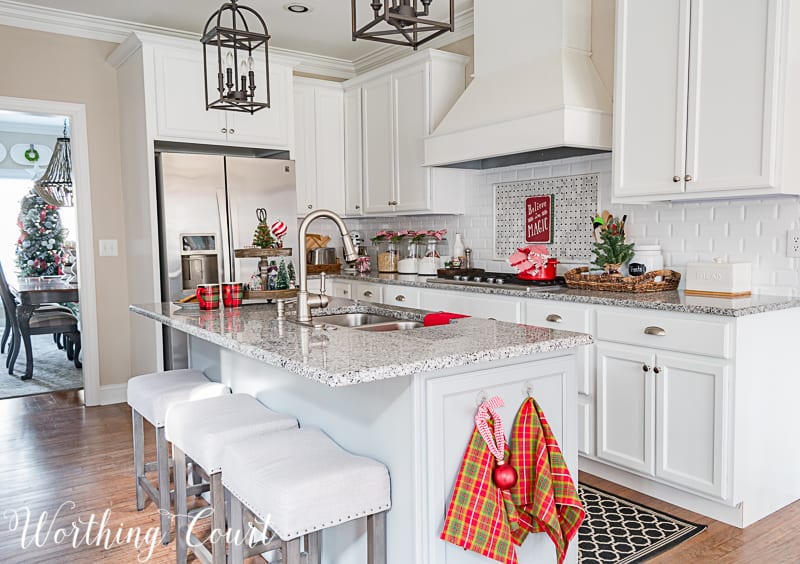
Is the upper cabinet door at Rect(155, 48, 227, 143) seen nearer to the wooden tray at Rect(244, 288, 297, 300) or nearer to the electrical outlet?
the wooden tray at Rect(244, 288, 297, 300)

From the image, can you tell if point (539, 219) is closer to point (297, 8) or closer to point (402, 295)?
point (402, 295)

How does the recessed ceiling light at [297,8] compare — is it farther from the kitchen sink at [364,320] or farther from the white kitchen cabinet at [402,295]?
the kitchen sink at [364,320]

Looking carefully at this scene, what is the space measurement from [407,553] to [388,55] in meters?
4.44

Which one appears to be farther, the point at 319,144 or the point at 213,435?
the point at 319,144

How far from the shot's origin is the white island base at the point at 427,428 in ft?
5.51

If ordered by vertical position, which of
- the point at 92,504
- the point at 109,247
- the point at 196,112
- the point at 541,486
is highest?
the point at 196,112

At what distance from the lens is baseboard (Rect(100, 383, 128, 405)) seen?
4.73m

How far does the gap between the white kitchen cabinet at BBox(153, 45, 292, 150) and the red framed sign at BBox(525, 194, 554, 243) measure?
1875mm

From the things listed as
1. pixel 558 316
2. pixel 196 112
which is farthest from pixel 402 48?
pixel 558 316

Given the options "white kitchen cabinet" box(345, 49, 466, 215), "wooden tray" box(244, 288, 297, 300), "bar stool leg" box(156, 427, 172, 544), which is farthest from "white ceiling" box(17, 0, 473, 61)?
"bar stool leg" box(156, 427, 172, 544)

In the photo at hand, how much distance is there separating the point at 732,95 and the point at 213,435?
Answer: 7.97 ft

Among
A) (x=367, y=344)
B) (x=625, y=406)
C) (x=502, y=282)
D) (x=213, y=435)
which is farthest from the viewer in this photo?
(x=502, y=282)

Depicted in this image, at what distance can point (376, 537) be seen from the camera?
1735 mm

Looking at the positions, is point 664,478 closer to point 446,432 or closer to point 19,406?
point 446,432
